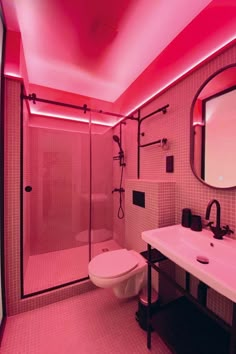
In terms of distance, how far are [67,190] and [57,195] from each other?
168 millimetres

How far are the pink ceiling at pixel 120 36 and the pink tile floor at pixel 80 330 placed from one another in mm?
2301

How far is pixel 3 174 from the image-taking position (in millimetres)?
1415

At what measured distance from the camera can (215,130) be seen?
1.26 m

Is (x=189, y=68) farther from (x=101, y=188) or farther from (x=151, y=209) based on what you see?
(x=101, y=188)

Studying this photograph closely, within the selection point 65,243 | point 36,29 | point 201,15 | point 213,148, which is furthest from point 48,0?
point 65,243

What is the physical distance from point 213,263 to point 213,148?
849 millimetres

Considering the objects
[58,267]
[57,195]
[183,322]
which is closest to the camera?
[183,322]

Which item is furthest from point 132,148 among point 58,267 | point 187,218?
point 58,267

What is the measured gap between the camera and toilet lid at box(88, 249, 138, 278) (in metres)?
1.30

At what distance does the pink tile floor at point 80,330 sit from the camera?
1165 millimetres

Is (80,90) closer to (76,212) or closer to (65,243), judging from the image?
(76,212)

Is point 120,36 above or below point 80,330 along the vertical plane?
above

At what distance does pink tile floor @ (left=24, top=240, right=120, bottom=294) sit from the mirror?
174cm

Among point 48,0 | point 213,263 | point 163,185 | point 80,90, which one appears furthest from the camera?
point 80,90
